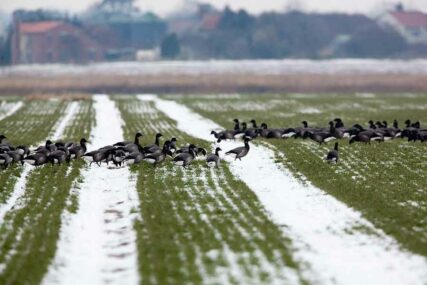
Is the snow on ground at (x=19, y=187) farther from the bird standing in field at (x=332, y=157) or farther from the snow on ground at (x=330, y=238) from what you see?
the bird standing in field at (x=332, y=157)

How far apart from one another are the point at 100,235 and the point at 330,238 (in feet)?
20.4

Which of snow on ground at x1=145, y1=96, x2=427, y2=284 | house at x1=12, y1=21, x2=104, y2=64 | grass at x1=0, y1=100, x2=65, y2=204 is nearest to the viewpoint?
snow on ground at x1=145, y1=96, x2=427, y2=284

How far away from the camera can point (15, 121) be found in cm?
5912

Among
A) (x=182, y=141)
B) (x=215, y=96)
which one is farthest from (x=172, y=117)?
(x=215, y=96)

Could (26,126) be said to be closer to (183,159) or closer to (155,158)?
(155,158)

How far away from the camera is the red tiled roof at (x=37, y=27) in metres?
176

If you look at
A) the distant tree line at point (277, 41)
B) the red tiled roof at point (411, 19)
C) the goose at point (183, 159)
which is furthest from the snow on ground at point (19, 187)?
the red tiled roof at point (411, 19)

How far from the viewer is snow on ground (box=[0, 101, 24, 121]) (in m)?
66.3

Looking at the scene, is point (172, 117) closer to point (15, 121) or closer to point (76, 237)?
point (15, 121)

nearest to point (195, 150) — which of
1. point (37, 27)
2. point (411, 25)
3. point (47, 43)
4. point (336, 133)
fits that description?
point (336, 133)

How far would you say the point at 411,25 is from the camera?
180m

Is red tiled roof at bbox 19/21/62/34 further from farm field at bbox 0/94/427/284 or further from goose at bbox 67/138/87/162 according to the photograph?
goose at bbox 67/138/87/162

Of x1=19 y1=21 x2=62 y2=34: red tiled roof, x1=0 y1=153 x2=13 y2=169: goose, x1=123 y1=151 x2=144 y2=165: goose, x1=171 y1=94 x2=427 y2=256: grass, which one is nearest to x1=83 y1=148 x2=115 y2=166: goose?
x1=123 y1=151 x2=144 y2=165: goose

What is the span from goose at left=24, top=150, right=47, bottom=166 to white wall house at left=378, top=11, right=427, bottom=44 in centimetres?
15973
